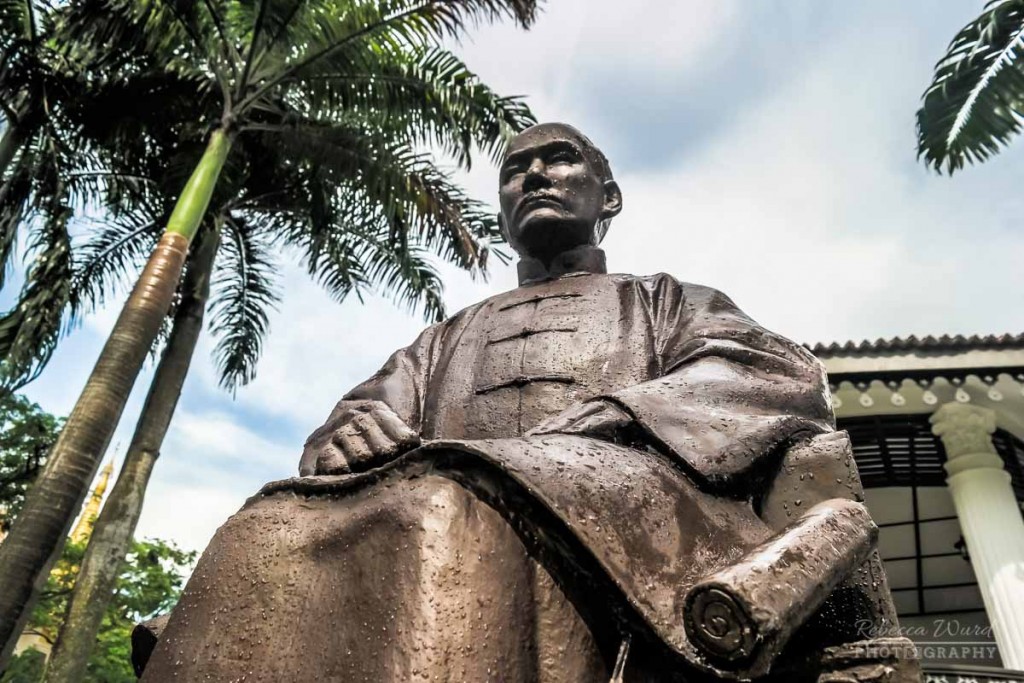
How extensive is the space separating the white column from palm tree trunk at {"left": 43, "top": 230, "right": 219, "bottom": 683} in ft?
20.5

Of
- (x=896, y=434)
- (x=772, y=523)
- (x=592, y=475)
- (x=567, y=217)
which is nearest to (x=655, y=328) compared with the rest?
(x=567, y=217)

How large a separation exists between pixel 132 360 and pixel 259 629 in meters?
4.67

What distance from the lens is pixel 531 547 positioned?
1268 mm

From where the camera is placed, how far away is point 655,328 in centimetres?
205

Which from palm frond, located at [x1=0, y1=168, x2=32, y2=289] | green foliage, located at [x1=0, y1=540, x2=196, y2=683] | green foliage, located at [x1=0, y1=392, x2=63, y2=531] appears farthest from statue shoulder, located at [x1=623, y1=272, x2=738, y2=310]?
green foliage, located at [x1=0, y1=540, x2=196, y2=683]

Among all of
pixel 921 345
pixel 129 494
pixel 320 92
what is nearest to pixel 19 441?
pixel 129 494

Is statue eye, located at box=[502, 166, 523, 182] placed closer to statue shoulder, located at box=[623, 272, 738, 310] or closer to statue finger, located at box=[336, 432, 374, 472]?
statue shoulder, located at box=[623, 272, 738, 310]

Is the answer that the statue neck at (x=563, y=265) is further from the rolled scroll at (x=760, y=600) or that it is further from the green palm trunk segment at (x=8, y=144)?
the green palm trunk segment at (x=8, y=144)

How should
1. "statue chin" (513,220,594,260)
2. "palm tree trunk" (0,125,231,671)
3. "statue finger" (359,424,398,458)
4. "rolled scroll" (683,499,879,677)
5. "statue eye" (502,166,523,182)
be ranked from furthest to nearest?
1. "palm tree trunk" (0,125,231,671)
2. "statue eye" (502,166,523,182)
3. "statue chin" (513,220,594,260)
4. "statue finger" (359,424,398,458)
5. "rolled scroll" (683,499,879,677)

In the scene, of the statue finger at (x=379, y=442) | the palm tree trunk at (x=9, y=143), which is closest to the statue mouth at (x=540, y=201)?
the statue finger at (x=379, y=442)

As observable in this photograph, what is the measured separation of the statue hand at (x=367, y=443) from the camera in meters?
1.50

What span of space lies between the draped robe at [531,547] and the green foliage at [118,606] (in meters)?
11.9

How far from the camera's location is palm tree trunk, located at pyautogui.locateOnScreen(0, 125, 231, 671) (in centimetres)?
479

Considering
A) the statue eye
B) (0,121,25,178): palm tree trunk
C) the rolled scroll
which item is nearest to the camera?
the rolled scroll
